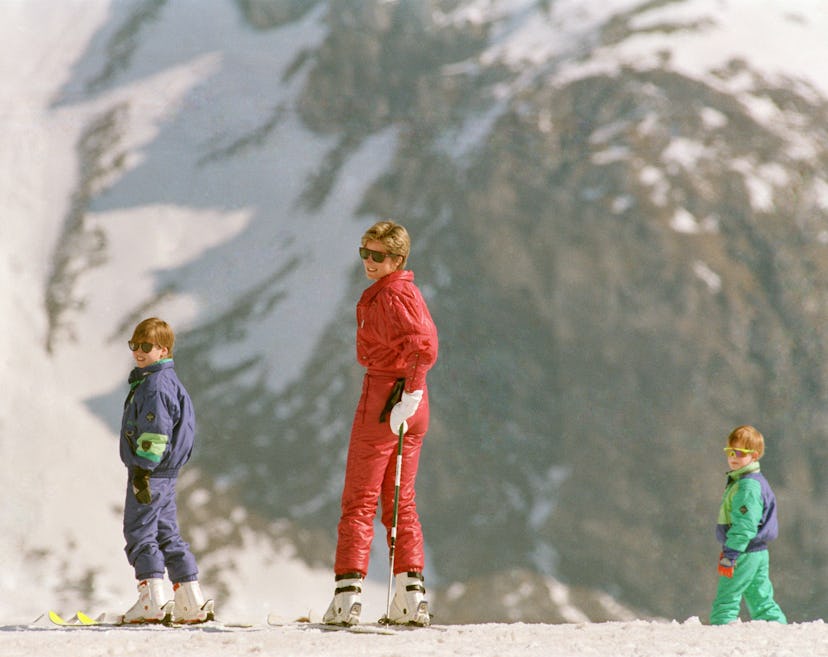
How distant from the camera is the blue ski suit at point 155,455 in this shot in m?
5.19

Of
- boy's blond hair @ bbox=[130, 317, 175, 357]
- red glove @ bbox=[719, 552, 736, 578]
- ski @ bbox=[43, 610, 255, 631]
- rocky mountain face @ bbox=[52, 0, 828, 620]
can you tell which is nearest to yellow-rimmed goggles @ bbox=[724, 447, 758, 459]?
red glove @ bbox=[719, 552, 736, 578]

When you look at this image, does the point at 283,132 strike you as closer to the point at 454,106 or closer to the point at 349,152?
the point at 349,152

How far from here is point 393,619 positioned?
5.12 m

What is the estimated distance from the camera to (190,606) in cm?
532

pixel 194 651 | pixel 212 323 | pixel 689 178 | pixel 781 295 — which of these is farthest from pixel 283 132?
pixel 194 651

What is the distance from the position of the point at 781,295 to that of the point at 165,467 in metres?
7.61

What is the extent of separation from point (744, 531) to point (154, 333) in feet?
9.92

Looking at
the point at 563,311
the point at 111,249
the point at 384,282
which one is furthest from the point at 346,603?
the point at 111,249

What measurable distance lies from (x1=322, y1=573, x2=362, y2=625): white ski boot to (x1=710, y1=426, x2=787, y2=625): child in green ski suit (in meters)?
2.01

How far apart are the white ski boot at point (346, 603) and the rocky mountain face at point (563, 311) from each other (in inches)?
177

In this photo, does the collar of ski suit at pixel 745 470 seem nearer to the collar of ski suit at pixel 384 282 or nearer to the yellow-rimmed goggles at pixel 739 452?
the yellow-rimmed goggles at pixel 739 452

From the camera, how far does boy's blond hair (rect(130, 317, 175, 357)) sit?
17.2ft

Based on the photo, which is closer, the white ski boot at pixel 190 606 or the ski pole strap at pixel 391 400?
the ski pole strap at pixel 391 400

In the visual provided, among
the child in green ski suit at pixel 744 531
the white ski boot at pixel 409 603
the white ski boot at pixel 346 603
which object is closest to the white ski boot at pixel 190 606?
the white ski boot at pixel 346 603
